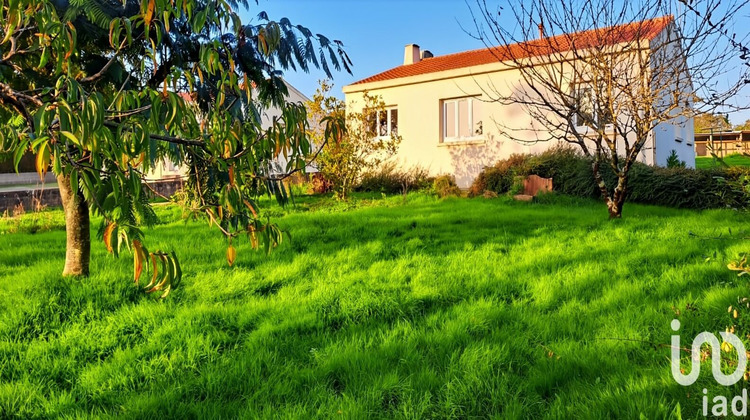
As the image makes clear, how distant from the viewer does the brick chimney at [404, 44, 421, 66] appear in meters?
18.1

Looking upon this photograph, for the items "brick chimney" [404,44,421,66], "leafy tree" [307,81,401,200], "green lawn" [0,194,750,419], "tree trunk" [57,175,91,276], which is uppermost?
"brick chimney" [404,44,421,66]

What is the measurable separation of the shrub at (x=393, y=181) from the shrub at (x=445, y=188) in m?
0.68

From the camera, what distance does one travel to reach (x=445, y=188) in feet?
39.9

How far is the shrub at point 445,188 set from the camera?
11977 millimetres

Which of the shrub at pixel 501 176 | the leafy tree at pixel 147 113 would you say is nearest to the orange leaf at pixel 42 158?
the leafy tree at pixel 147 113

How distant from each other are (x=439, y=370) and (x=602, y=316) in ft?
4.74

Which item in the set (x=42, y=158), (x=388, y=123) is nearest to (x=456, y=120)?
(x=388, y=123)

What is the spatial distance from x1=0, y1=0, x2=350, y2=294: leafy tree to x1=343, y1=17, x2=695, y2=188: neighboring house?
1113cm

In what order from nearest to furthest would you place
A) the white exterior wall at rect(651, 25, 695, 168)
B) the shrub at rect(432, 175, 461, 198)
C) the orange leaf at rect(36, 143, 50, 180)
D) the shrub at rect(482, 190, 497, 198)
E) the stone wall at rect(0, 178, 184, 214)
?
the orange leaf at rect(36, 143, 50, 180) < the shrub at rect(482, 190, 497, 198) < the stone wall at rect(0, 178, 184, 214) < the shrub at rect(432, 175, 461, 198) < the white exterior wall at rect(651, 25, 695, 168)

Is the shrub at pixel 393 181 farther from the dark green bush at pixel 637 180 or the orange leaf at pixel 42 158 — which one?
the orange leaf at pixel 42 158

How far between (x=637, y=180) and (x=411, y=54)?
10587mm

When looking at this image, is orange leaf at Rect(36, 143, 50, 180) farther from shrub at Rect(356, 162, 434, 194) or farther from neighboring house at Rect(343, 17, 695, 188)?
neighboring house at Rect(343, 17, 695, 188)

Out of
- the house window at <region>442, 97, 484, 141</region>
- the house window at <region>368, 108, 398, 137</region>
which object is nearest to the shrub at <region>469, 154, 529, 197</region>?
the house window at <region>442, 97, 484, 141</region>

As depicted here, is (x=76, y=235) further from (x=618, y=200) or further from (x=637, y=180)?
(x=637, y=180)
